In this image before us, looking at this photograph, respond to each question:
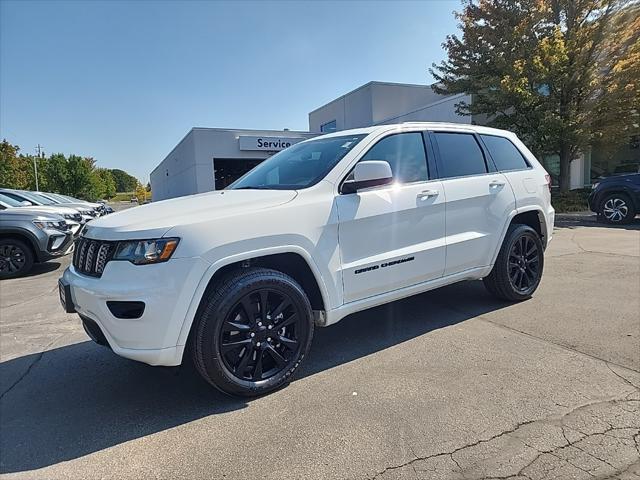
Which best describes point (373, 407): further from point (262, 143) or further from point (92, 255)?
point (262, 143)

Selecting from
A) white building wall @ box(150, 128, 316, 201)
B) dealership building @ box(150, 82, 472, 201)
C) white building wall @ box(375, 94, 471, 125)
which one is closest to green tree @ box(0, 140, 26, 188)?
dealership building @ box(150, 82, 472, 201)

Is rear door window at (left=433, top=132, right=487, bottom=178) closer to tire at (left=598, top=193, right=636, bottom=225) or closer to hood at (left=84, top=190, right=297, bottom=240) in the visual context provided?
hood at (left=84, top=190, right=297, bottom=240)

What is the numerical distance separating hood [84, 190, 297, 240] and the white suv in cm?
1

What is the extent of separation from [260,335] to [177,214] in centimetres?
98

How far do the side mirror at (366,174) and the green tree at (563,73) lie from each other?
46.3 ft

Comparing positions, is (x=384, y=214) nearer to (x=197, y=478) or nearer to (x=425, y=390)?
(x=425, y=390)

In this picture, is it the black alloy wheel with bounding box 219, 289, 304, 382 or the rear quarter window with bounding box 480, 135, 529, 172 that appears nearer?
the black alloy wheel with bounding box 219, 289, 304, 382

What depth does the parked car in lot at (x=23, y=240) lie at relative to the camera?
773cm

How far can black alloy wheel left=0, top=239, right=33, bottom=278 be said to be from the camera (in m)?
7.74

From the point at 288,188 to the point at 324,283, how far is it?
0.81m

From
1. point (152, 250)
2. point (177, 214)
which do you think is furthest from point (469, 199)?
point (152, 250)

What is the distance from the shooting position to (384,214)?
3.42 m

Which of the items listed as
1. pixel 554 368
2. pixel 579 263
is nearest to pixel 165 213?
pixel 554 368

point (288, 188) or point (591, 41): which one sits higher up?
point (591, 41)
